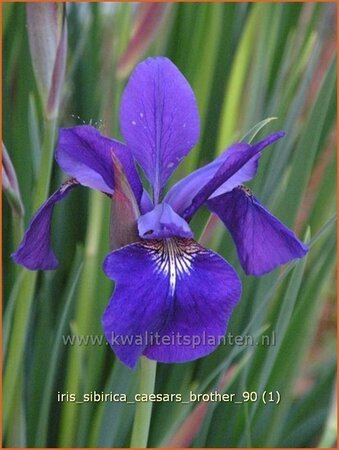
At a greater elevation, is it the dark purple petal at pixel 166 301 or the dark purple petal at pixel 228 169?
the dark purple petal at pixel 228 169

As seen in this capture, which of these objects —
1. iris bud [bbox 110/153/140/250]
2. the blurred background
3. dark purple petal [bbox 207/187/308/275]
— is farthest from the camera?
the blurred background

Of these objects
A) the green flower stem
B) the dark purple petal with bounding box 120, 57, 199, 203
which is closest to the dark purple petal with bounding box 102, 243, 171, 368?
the dark purple petal with bounding box 120, 57, 199, 203

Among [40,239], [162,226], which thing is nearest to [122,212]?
[162,226]

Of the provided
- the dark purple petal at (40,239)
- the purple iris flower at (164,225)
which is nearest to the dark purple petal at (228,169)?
the purple iris flower at (164,225)

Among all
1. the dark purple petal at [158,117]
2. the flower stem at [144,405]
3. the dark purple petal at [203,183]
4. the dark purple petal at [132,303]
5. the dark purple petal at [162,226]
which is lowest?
the flower stem at [144,405]

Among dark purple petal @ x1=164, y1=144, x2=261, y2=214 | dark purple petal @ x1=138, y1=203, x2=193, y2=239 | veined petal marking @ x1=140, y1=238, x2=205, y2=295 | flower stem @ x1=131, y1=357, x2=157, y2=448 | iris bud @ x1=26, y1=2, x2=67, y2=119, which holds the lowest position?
flower stem @ x1=131, y1=357, x2=157, y2=448

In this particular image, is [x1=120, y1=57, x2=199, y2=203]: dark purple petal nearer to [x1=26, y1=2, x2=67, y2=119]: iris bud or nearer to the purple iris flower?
the purple iris flower

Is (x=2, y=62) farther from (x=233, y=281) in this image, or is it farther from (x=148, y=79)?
(x=233, y=281)

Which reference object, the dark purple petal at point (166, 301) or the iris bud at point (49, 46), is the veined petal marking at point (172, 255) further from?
the iris bud at point (49, 46)
